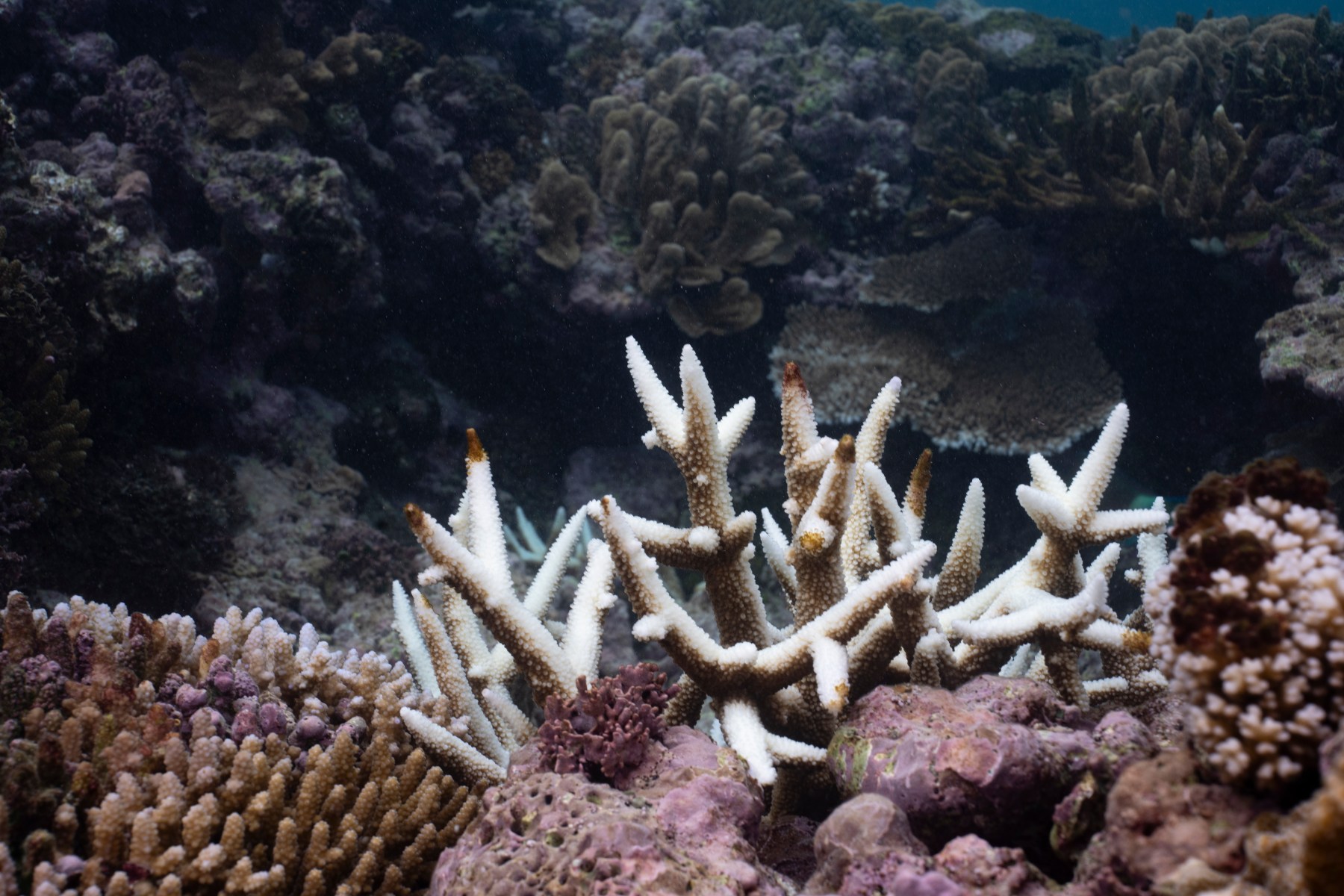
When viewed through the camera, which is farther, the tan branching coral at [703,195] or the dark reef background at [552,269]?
the tan branching coral at [703,195]

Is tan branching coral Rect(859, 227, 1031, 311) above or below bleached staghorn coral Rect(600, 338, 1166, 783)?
above

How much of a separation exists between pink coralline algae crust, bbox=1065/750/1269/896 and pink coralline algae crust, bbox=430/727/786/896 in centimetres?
65

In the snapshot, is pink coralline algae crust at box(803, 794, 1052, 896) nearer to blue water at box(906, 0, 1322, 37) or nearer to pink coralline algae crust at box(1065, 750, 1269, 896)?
pink coralline algae crust at box(1065, 750, 1269, 896)

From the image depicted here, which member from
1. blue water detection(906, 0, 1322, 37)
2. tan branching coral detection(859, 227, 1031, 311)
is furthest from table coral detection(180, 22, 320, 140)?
blue water detection(906, 0, 1322, 37)

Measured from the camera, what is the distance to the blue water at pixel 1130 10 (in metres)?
66.8

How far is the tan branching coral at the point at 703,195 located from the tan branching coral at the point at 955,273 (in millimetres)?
943

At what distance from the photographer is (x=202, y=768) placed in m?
1.79

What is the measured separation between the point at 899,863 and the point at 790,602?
106cm

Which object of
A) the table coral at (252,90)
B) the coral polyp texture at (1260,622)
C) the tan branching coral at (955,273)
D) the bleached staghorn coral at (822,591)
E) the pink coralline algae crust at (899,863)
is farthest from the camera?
the tan branching coral at (955,273)

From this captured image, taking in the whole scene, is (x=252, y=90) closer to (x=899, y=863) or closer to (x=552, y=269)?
(x=552, y=269)

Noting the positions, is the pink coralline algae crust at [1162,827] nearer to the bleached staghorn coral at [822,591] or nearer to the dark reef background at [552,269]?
the bleached staghorn coral at [822,591]

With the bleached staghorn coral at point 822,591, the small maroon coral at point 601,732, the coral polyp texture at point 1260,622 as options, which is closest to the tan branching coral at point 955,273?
the bleached staghorn coral at point 822,591

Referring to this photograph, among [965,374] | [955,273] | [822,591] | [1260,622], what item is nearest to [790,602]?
[822,591]

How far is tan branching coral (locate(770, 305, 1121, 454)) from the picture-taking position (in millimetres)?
5805
